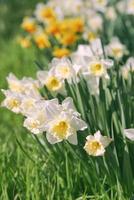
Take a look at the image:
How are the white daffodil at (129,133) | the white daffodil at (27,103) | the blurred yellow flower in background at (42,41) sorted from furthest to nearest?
the blurred yellow flower in background at (42,41), the white daffodil at (27,103), the white daffodil at (129,133)

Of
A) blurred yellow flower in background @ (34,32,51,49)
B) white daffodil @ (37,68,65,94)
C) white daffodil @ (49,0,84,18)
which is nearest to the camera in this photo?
white daffodil @ (37,68,65,94)

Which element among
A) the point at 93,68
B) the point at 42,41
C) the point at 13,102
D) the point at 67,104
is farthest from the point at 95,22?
the point at 67,104

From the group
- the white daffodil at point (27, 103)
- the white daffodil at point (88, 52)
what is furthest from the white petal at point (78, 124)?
the white daffodil at point (88, 52)

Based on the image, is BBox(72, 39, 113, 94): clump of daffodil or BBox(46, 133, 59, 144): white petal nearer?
BBox(46, 133, 59, 144): white petal

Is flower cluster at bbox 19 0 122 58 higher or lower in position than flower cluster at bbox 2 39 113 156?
lower

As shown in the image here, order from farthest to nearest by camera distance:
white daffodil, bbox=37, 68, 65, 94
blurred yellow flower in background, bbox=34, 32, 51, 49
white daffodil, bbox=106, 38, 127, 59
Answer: blurred yellow flower in background, bbox=34, 32, 51, 49 < white daffodil, bbox=106, 38, 127, 59 < white daffodil, bbox=37, 68, 65, 94

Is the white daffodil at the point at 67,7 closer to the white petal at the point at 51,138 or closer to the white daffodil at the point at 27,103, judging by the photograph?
the white daffodil at the point at 27,103

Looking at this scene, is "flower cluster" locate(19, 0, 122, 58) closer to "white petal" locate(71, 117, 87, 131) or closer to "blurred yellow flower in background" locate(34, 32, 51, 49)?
"blurred yellow flower in background" locate(34, 32, 51, 49)

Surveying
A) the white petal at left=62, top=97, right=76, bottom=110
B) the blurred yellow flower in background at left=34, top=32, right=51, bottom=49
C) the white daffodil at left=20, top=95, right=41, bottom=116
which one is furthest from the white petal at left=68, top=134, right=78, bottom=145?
the blurred yellow flower in background at left=34, top=32, right=51, bottom=49
